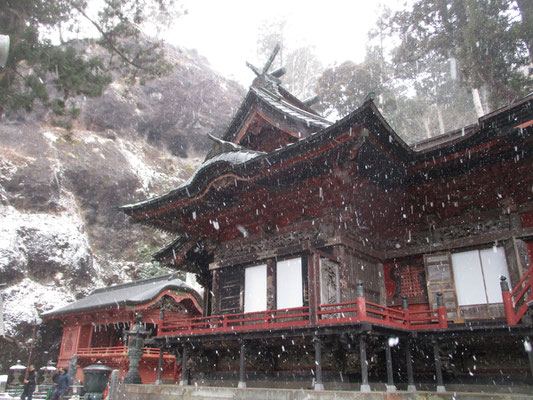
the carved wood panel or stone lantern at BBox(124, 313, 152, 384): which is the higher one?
the carved wood panel

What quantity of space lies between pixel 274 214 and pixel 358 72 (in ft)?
79.7

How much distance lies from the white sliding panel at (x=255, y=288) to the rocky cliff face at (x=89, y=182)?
922cm

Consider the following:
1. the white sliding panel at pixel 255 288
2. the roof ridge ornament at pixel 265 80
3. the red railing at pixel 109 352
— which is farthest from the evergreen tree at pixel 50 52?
the red railing at pixel 109 352

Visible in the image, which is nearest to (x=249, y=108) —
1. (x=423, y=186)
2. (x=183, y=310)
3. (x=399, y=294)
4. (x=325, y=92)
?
(x=423, y=186)

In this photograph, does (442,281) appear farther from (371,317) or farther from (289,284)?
(289,284)

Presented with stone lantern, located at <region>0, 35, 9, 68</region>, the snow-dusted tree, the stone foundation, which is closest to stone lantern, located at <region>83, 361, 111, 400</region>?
the stone foundation

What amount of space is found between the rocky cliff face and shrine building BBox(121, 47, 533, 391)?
945 centimetres

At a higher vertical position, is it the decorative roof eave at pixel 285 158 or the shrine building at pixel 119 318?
the decorative roof eave at pixel 285 158

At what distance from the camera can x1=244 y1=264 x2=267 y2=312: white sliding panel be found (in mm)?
10828

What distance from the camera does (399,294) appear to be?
10055mm

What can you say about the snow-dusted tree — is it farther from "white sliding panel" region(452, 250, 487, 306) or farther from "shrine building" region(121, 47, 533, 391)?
"white sliding panel" region(452, 250, 487, 306)

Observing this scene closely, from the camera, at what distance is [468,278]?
918 centimetres

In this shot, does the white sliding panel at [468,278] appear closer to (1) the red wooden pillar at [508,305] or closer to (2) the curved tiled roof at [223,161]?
(1) the red wooden pillar at [508,305]

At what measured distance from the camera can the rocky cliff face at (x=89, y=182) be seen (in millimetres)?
26453
